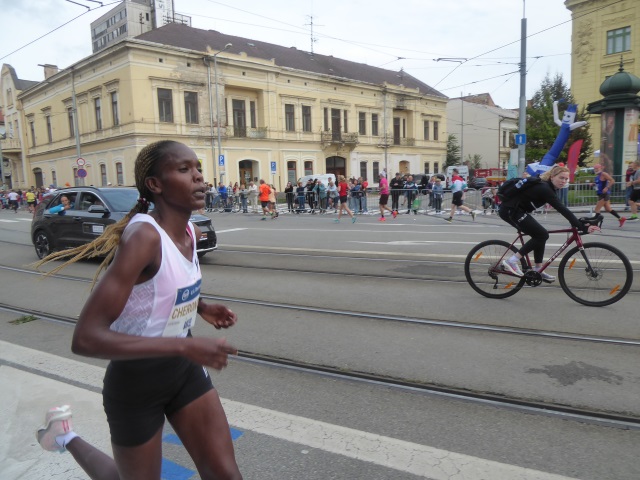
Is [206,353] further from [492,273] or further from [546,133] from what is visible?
[546,133]

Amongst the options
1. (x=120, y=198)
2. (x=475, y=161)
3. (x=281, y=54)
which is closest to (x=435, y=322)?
(x=120, y=198)

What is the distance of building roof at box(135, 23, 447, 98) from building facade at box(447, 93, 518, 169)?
1326cm

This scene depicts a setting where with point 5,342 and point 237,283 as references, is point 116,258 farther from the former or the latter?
point 237,283

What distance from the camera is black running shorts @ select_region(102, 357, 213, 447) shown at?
1.95 metres

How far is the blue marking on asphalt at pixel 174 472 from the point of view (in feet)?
9.50

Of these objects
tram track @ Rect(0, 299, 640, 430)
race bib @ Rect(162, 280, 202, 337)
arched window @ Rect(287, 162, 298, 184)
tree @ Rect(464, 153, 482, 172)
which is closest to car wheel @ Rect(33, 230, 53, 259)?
tram track @ Rect(0, 299, 640, 430)

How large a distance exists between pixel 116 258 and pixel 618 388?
152 inches

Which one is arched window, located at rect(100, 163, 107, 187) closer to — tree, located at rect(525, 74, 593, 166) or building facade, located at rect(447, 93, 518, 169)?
tree, located at rect(525, 74, 593, 166)

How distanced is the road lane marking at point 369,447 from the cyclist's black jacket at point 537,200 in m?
3.95

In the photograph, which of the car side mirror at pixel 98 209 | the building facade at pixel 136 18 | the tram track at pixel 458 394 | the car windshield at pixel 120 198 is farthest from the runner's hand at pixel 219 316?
the building facade at pixel 136 18

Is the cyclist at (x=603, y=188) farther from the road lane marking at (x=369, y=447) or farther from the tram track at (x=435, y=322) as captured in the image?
the road lane marking at (x=369, y=447)

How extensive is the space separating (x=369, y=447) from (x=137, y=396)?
1694mm

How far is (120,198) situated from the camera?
419 inches

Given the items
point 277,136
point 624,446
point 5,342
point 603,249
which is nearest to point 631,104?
point 603,249
